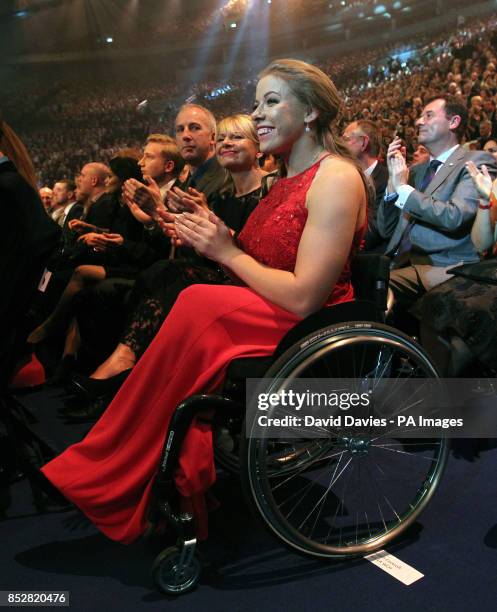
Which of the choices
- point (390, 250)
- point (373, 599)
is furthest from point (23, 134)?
point (373, 599)

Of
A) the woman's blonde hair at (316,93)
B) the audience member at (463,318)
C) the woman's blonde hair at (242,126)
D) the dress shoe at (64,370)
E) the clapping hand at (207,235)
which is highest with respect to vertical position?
the woman's blonde hair at (316,93)

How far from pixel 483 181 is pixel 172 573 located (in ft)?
6.47

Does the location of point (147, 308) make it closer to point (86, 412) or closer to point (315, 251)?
point (315, 251)

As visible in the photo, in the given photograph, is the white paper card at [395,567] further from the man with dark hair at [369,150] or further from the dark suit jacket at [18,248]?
the man with dark hair at [369,150]

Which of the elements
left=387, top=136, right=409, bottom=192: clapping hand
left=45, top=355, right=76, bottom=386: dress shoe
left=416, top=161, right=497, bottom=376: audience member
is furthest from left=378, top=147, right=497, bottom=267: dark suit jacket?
left=45, top=355, right=76, bottom=386: dress shoe

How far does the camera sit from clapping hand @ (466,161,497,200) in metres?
2.38

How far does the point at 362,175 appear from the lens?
1.57 m

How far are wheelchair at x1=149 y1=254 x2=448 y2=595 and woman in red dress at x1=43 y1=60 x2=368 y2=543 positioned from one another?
0.18 feet

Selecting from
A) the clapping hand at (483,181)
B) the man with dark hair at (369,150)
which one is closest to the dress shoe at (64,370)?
the man with dark hair at (369,150)

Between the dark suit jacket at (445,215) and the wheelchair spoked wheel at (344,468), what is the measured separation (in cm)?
84

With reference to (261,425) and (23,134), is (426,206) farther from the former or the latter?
(23,134)

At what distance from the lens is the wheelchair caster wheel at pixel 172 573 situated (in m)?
1.39

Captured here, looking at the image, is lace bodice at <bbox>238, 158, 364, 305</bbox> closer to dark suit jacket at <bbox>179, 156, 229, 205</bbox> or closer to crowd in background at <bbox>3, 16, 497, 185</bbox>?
dark suit jacket at <bbox>179, 156, 229, 205</bbox>

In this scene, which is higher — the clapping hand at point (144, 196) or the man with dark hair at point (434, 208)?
the clapping hand at point (144, 196)
